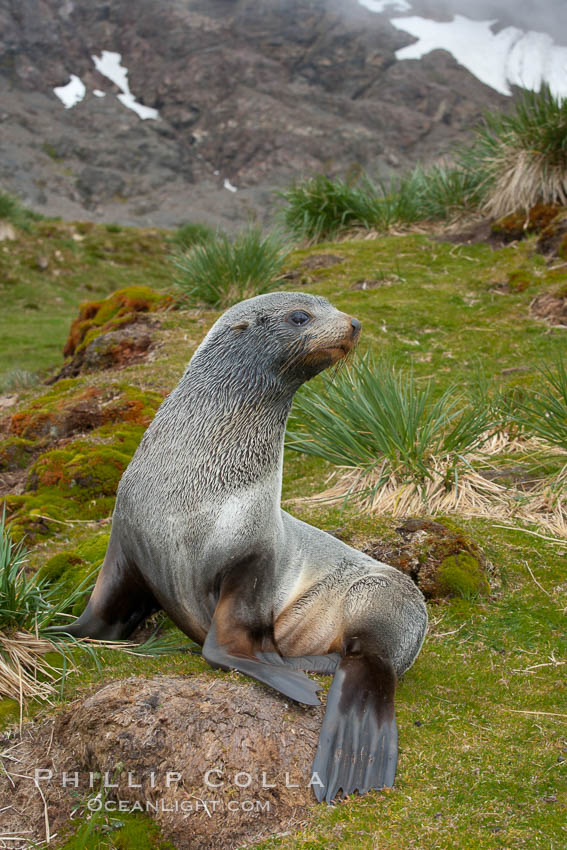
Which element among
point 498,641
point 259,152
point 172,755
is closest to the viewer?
point 172,755

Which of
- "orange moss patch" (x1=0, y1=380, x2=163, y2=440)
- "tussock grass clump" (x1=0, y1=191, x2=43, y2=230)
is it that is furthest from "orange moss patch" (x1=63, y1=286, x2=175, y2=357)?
"tussock grass clump" (x1=0, y1=191, x2=43, y2=230)

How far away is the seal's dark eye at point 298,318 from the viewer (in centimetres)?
377

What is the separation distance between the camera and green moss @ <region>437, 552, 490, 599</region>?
475cm

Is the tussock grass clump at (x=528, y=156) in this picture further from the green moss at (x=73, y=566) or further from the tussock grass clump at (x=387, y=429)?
the green moss at (x=73, y=566)

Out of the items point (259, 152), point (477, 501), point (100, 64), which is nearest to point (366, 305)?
point (477, 501)

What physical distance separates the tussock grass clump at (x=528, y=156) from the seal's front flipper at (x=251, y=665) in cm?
1088

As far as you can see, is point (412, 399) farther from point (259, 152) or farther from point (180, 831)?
point (259, 152)

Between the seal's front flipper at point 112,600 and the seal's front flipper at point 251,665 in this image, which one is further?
the seal's front flipper at point 112,600

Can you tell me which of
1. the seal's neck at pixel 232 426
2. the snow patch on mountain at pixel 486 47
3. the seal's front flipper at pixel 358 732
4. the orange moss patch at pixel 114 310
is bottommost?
the orange moss patch at pixel 114 310

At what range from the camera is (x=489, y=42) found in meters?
102

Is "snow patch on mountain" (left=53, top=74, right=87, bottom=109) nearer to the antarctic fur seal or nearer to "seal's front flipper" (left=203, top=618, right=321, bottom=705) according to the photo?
the antarctic fur seal

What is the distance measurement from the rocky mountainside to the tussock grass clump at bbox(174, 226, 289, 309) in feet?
167

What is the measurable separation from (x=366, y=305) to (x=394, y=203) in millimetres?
4429

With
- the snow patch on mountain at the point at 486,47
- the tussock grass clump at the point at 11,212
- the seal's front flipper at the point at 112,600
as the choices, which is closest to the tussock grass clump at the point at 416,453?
the seal's front flipper at the point at 112,600
